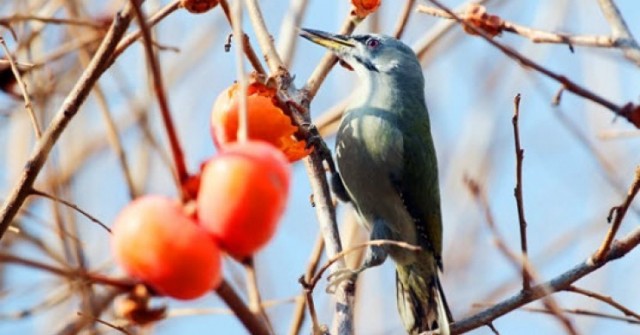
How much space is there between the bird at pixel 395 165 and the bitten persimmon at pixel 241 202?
9.05 feet

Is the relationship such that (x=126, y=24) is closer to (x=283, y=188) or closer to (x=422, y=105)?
(x=283, y=188)

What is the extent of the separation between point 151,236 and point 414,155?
3.14m

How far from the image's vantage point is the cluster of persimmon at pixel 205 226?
4.13 ft

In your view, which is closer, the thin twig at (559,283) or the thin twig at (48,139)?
the thin twig at (48,139)

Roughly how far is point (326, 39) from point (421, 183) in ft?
2.69

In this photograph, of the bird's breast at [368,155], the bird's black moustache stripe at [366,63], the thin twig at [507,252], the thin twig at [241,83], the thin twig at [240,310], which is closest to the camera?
the thin twig at [240,310]

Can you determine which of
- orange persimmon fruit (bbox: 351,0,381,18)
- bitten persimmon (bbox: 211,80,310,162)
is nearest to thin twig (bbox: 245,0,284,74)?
orange persimmon fruit (bbox: 351,0,381,18)

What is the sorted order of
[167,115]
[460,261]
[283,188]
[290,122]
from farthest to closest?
1. [460,261]
2. [290,122]
3. [283,188]
4. [167,115]

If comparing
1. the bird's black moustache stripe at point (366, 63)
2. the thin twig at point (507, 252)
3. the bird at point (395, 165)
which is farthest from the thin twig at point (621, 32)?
the bird's black moustache stripe at point (366, 63)

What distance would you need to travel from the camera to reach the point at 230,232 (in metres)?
1.26

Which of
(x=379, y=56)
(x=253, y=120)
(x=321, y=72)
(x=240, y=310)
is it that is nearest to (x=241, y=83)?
(x=240, y=310)

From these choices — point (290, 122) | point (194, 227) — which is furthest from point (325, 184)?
point (194, 227)

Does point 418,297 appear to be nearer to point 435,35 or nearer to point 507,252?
point 435,35

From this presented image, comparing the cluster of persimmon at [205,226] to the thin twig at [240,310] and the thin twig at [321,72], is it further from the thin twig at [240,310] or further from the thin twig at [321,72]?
the thin twig at [321,72]
